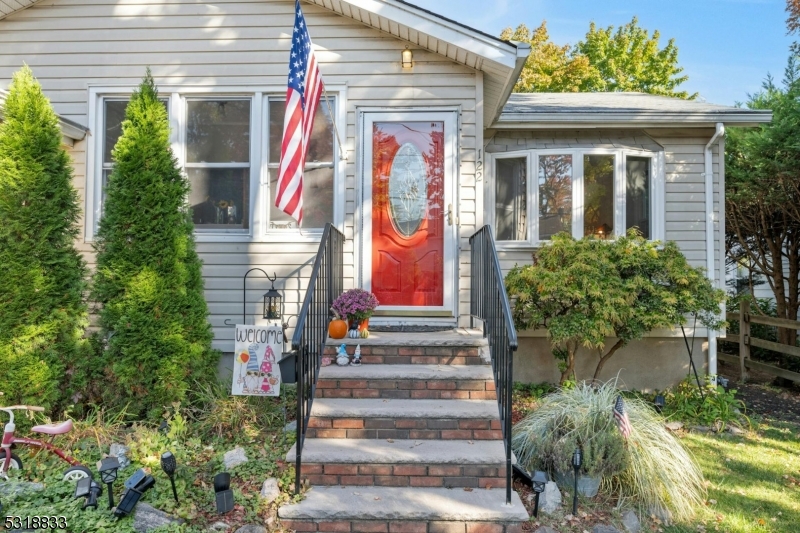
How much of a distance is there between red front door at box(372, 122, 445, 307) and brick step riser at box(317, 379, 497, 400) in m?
1.25

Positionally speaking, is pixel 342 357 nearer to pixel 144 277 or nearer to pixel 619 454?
pixel 144 277

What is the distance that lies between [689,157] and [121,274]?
6.41m

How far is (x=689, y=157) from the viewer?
21.4 feet

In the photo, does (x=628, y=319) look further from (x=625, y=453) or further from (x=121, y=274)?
(x=121, y=274)

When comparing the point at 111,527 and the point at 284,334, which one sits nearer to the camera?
the point at 111,527

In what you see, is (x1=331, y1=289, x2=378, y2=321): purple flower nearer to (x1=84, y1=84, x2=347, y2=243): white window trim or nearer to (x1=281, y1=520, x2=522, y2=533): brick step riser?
(x1=84, y1=84, x2=347, y2=243): white window trim

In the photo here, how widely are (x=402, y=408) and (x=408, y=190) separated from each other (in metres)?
2.32

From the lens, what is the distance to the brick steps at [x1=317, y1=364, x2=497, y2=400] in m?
4.11

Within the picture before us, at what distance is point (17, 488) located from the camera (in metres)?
3.31

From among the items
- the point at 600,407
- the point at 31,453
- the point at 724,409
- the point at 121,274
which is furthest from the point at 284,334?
the point at 724,409

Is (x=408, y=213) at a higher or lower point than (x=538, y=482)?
higher

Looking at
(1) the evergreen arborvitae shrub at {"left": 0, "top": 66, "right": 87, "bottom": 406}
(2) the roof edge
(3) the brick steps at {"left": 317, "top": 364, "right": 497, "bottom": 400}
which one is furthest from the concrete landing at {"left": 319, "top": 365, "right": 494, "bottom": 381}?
(2) the roof edge

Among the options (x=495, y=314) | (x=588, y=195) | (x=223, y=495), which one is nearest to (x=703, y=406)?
(x=588, y=195)

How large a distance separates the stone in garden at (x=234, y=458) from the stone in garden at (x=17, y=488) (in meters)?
1.11
